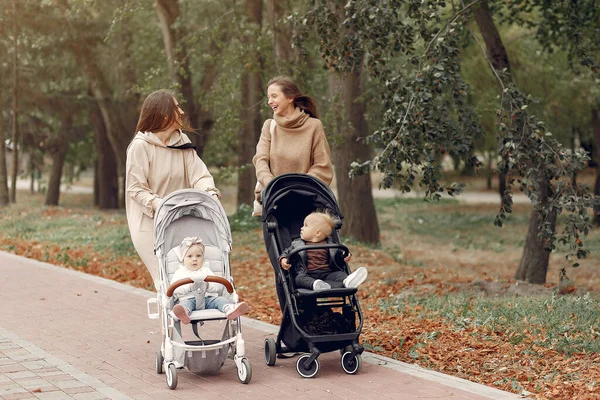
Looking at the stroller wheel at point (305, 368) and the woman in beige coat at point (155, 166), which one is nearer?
the stroller wheel at point (305, 368)

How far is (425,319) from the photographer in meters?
8.95

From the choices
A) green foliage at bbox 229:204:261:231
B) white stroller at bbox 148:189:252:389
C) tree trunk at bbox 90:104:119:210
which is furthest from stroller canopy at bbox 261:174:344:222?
→ tree trunk at bbox 90:104:119:210

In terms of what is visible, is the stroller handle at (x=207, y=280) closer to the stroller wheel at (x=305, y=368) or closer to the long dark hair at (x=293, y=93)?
the stroller wheel at (x=305, y=368)

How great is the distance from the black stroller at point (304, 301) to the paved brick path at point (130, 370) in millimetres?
160

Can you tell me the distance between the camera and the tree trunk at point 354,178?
17938mm

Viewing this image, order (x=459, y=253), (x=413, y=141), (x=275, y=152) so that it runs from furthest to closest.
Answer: (x=459, y=253) → (x=413, y=141) → (x=275, y=152)

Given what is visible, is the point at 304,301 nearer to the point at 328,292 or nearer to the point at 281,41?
the point at 328,292

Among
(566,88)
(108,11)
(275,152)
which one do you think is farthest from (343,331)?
(566,88)

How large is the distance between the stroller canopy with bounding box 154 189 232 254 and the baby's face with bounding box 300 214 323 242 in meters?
0.59

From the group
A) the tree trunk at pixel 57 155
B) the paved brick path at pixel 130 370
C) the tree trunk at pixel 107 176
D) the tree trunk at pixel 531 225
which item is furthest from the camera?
the tree trunk at pixel 107 176

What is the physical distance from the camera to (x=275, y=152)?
789cm

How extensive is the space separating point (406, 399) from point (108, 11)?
2049 cm

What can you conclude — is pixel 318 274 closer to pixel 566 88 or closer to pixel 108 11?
pixel 108 11

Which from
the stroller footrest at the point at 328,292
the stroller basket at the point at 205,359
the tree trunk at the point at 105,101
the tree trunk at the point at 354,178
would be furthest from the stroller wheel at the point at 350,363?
the tree trunk at the point at 105,101
